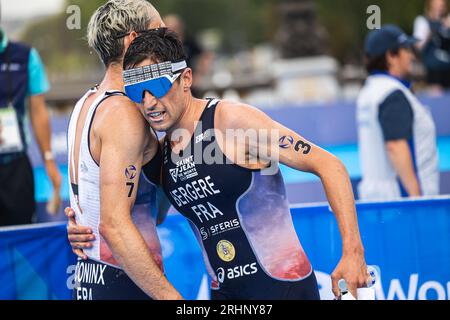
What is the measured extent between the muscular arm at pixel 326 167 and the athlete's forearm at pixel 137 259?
2.00ft

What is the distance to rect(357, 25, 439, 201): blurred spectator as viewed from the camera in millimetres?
5809

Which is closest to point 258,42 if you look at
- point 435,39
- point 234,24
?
point 234,24

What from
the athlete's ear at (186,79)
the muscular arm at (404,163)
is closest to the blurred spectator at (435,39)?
the muscular arm at (404,163)

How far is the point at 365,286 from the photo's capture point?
11.2 feet

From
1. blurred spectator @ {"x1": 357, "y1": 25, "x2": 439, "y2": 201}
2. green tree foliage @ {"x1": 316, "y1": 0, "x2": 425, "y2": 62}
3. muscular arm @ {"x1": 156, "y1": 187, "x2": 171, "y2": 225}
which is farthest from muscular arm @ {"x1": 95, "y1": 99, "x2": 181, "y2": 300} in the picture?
green tree foliage @ {"x1": 316, "y1": 0, "x2": 425, "y2": 62}

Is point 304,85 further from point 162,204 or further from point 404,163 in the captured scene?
point 162,204

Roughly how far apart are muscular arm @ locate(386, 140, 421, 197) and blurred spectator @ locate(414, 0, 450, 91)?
593cm

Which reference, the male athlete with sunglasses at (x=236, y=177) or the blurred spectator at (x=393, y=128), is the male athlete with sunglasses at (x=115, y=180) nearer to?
the male athlete with sunglasses at (x=236, y=177)

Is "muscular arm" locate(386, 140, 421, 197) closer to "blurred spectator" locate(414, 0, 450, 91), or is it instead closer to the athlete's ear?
the athlete's ear

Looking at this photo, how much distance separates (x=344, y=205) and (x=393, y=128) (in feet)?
8.40

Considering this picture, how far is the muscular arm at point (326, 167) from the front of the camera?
3.35m

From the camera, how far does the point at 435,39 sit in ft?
39.9

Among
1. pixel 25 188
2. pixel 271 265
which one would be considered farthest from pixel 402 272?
pixel 25 188
